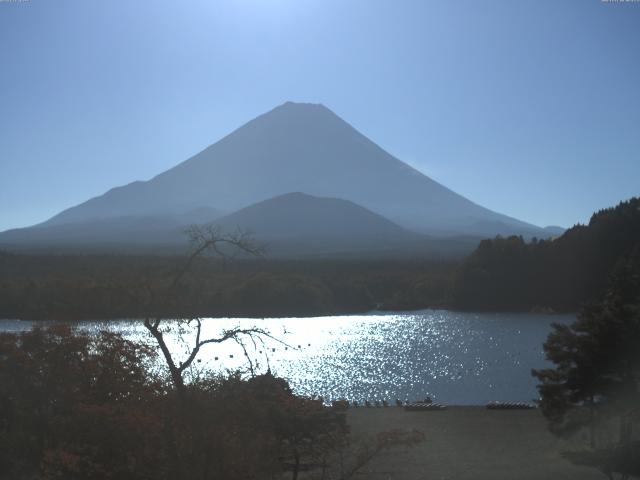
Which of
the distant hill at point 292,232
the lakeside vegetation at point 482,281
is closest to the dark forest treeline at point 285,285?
the lakeside vegetation at point 482,281

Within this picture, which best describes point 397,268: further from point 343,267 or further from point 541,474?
point 541,474

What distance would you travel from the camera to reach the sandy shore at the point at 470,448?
452 inches

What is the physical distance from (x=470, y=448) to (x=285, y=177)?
531 ft

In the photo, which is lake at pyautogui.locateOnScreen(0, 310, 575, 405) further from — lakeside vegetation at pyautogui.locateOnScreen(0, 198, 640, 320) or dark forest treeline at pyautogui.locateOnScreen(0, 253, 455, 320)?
lakeside vegetation at pyautogui.locateOnScreen(0, 198, 640, 320)

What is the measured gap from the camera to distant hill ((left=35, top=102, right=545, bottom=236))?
171m

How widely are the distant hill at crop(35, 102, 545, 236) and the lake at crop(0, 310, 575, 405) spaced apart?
12586 centimetres

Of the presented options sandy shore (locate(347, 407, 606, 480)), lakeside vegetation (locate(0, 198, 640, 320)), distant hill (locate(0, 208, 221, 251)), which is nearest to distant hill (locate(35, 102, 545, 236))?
distant hill (locate(0, 208, 221, 251))

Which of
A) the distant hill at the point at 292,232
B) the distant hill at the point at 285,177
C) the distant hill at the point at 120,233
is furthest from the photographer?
the distant hill at the point at 285,177

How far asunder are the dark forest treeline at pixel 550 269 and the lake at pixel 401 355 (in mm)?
4391

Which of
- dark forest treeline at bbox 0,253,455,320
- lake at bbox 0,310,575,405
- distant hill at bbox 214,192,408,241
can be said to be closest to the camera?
lake at bbox 0,310,575,405

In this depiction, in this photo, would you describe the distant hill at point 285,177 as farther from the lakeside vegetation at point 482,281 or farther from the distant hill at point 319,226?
the lakeside vegetation at point 482,281

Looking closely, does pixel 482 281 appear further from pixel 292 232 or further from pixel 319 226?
pixel 319 226

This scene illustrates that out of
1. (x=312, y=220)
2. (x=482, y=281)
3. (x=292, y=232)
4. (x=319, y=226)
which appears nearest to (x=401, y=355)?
(x=482, y=281)

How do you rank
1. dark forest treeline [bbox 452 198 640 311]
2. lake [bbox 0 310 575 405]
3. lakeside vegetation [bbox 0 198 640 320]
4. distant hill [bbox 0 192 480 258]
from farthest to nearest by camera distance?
distant hill [bbox 0 192 480 258] → dark forest treeline [bbox 452 198 640 311] → lakeside vegetation [bbox 0 198 640 320] → lake [bbox 0 310 575 405]
